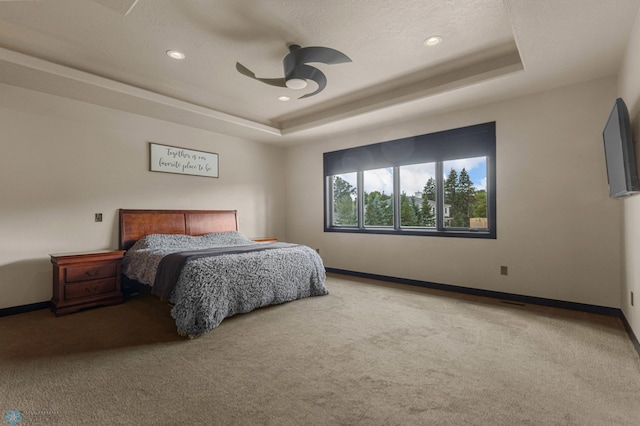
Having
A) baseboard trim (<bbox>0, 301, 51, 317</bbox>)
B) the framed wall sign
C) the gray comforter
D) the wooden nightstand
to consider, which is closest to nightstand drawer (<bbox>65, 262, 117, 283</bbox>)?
the wooden nightstand

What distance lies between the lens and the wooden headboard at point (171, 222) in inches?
169

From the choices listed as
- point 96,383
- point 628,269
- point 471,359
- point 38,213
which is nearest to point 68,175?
point 38,213

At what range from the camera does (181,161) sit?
4.93 meters

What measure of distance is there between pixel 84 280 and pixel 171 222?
1.39 metres

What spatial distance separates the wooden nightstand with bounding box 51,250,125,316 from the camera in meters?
3.41

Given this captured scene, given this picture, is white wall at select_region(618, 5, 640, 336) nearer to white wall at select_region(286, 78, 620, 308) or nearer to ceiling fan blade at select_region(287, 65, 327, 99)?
white wall at select_region(286, 78, 620, 308)

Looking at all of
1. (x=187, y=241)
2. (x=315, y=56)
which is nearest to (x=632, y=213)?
(x=315, y=56)

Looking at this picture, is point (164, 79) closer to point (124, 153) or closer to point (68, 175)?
point (124, 153)

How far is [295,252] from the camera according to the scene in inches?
155

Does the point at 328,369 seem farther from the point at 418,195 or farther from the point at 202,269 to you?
the point at 418,195

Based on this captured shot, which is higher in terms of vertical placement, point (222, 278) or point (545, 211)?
point (545, 211)

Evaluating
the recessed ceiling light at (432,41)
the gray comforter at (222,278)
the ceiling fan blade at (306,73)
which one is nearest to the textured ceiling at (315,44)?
the recessed ceiling light at (432,41)

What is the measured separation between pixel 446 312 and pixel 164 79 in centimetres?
428

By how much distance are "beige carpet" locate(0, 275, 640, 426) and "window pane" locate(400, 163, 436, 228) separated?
1.70 metres
